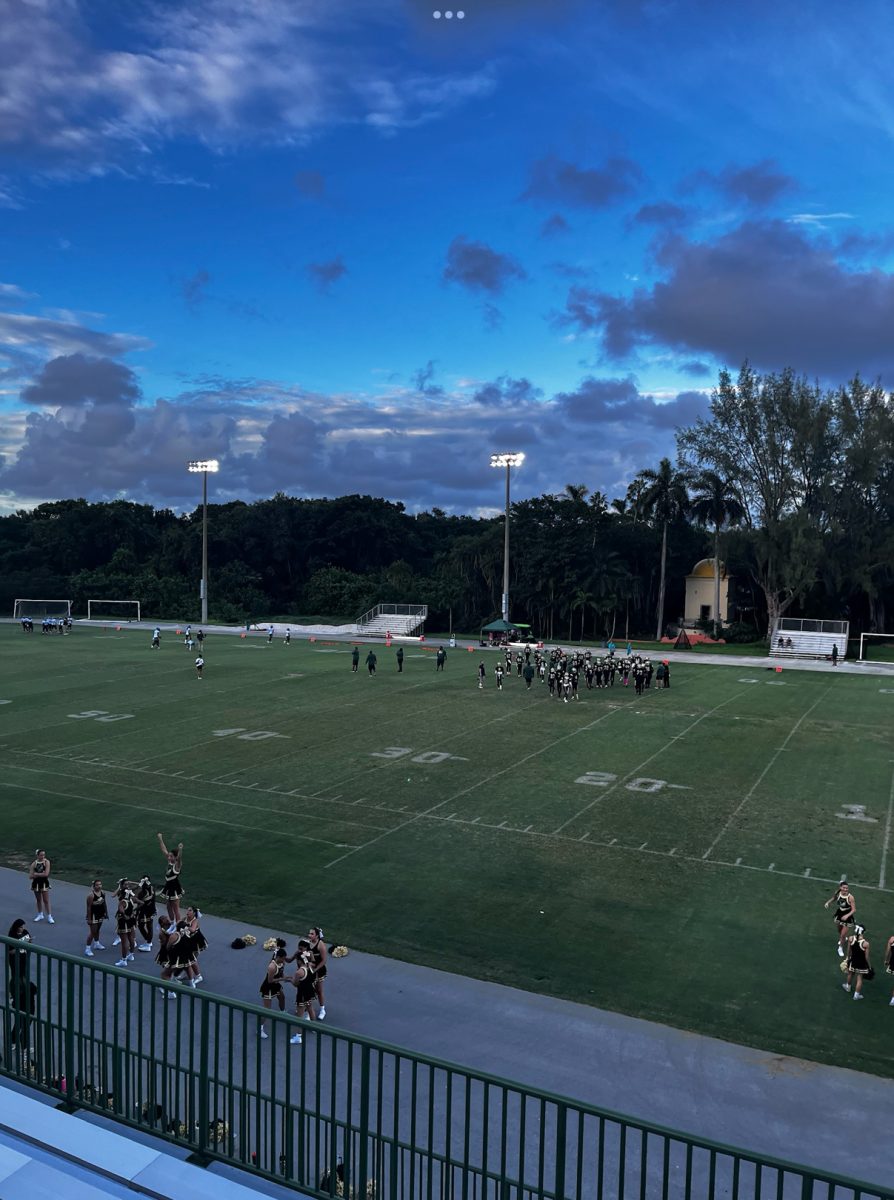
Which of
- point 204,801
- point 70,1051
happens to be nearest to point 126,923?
point 70,1051

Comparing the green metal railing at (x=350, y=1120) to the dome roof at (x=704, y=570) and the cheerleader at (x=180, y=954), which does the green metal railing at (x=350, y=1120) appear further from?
the dome roof at (x=704, y=570)

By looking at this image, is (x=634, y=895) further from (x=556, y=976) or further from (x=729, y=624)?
(x=729, y=624)

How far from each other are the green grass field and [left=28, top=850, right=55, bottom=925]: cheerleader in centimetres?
186

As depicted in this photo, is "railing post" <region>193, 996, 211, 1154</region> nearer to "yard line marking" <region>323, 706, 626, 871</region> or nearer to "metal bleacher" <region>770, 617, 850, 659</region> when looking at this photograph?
"yard line marking" <region>323, 706, 626, 871</region>

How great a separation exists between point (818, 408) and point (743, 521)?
915 cm

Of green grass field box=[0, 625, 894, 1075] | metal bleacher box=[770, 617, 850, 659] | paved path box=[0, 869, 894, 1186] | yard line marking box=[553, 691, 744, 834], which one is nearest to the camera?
paved path box=[0, 869, 894, 1186]

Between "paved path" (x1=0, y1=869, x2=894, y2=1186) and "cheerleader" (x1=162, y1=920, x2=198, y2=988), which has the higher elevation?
"cheerleader" (x1=162, y1=920, x2=198, y2=988)

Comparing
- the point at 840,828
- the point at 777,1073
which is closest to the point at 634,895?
the point at 777,1073

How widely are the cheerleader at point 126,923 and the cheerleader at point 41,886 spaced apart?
1544 millimetres

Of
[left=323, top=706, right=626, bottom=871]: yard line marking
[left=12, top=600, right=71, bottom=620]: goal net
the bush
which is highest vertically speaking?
the bush

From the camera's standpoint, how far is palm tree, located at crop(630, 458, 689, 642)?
231 ft

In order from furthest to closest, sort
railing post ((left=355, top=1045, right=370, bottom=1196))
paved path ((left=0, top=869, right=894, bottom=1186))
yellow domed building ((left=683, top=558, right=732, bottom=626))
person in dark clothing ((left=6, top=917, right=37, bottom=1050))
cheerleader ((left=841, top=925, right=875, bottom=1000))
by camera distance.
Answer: yellow domed building ((left=683, top=558, right=732, bottom=626)), cheerleader ((left=841, top=925, right=875, bottom=1000)), paved path ((left=0, top=869, right=894, bottom=1186)), person in dark clothing ((left=6, top=917, right=37, bottom=1050)), railing post ((left=355, top=1045, right=370, bottom=1196))

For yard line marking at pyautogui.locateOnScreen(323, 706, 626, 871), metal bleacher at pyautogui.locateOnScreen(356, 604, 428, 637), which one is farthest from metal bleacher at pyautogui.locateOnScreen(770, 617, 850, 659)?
yard line marking at pyautogui.locateOnScreen(323, 706, 626, 871)

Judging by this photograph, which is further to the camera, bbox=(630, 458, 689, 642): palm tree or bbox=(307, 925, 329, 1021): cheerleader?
bbox=(630, 458, 689, 642): palm tree
